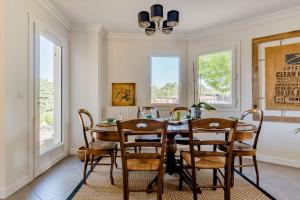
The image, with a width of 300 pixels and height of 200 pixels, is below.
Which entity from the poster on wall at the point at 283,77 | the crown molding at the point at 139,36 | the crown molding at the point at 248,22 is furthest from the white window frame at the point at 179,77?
the poster on wall at the point at 283,77

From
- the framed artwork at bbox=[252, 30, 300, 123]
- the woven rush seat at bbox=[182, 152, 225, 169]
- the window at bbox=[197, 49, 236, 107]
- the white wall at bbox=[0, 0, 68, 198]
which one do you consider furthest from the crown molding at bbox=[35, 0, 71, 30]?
the framed artwork at bbox=[252, 30, 300, 123]

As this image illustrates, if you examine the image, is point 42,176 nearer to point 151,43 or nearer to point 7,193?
point 7,193

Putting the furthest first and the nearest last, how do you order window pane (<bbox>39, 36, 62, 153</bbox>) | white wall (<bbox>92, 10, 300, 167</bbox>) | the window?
the window
white wall (<bbox>92, 10, 300, 167</bbox>)
window pane (<bbox>39, 36, 62, 153</bbox>)

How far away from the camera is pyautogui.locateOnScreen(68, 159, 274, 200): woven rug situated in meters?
2.51

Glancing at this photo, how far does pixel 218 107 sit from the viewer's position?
4.66m

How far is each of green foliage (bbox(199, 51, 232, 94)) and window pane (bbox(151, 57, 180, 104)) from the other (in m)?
0.59

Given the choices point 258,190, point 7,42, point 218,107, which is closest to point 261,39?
point 218,107

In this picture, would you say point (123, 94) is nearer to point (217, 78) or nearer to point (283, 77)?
point (217, 78)

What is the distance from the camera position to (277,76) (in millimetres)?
3900

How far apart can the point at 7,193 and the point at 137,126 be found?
1.71 m

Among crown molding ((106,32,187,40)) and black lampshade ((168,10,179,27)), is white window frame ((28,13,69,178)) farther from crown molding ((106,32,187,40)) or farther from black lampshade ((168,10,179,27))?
black lampshade ((168,10,179,27))

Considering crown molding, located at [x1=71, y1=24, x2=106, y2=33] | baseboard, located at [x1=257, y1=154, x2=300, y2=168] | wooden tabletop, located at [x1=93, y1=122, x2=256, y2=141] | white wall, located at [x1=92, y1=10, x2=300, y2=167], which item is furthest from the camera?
crown molding, located at [x1=71, y1=24, x2=106, y2=33]

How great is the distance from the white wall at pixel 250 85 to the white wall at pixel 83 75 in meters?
2.40

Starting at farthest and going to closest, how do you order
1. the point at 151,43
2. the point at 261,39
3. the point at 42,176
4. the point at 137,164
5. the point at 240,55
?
the point at 151,43 → the point at 240,55 → the point at 261,39 → the point at 42,176 → the point at 137,164
